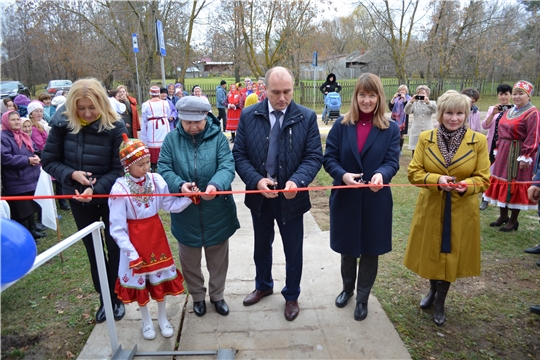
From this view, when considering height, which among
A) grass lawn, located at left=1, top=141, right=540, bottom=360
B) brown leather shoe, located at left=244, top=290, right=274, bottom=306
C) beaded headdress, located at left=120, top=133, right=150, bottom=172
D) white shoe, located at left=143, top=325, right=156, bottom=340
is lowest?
grass lawn, located at left=1, top=141, right=540, bottom=360

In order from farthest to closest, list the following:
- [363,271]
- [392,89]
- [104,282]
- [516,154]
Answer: [392,89]
[516,154]
[363,271]
[104,282]

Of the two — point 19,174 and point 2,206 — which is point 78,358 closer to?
point 2,206

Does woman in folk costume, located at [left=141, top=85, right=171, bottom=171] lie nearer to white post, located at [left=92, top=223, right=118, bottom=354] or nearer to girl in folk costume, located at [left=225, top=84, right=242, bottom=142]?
girl in folk costume, located at [left=225, top=84, right=242, bottom=142]

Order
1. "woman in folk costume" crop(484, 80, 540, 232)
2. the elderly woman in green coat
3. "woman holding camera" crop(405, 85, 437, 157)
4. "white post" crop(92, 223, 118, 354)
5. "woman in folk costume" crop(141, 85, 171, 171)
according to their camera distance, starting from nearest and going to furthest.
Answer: "white post" crop(92, 223, 118, 354), the elderly woman in green coat, "woman in folk costume" crop(484, 80, 540, 232), "woman in folk costume" crop(141, 85, 171, 171), "woman holding camera" crop(405, 85, 437, 157)

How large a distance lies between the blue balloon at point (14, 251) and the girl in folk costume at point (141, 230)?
1.06 meters

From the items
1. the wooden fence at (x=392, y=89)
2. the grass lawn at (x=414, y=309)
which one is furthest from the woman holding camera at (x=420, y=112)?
the wooden fence at (x=392, y=89)

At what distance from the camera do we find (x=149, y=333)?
3.00m

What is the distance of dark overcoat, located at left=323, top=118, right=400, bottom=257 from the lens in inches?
117

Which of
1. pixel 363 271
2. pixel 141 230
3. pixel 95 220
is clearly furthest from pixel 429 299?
pixel 95 220

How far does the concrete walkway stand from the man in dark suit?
0.22 meters

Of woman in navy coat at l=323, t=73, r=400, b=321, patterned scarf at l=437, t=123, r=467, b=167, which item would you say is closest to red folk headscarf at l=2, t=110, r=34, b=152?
woman in navy coat at l=323, t=73, r=400, b=321

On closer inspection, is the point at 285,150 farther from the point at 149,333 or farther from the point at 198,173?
the point at 149,333

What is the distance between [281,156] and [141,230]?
1.18 meters

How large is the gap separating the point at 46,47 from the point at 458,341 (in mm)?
23755
